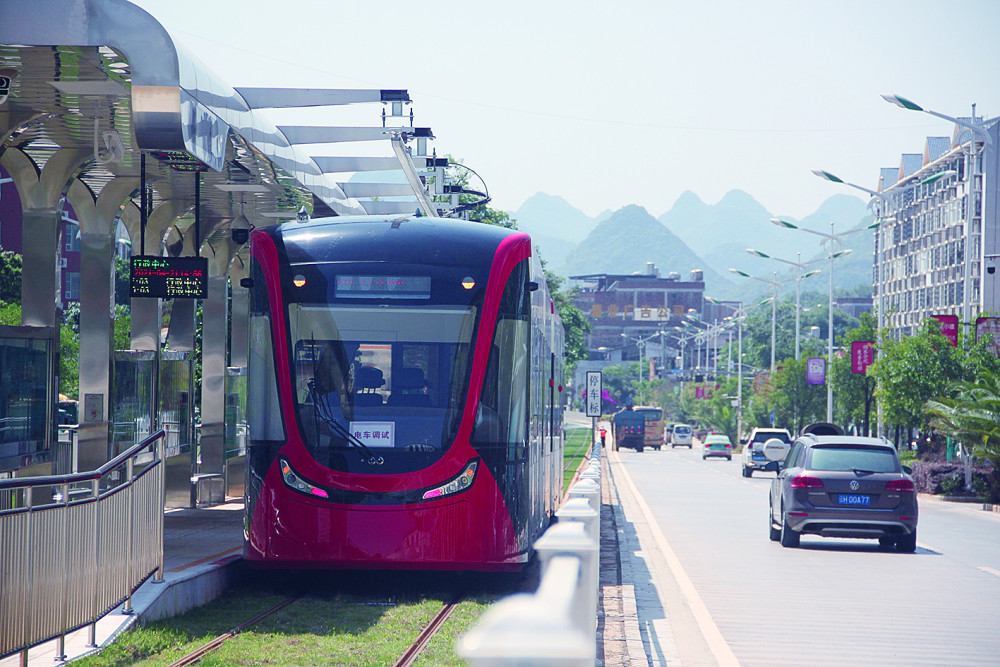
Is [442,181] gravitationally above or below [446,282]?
above

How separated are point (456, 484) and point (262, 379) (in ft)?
6.53

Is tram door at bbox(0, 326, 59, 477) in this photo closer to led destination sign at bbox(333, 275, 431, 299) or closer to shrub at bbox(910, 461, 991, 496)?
led destination sign at bbox(333, 275, 431, 299)

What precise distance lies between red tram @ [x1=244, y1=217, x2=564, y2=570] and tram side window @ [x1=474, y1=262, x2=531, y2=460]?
0.05ft

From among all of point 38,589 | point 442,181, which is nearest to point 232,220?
point 442,181

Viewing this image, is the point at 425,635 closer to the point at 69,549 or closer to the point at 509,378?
the point at 509,378

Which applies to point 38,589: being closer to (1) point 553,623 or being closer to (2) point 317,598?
(2) point 317,598

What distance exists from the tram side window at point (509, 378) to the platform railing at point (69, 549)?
113 inches

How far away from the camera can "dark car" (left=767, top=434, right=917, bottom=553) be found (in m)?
17.9

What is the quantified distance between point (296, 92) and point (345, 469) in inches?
210

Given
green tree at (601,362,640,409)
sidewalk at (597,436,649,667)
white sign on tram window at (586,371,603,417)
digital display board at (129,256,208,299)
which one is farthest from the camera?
green tree at (601,362,640,409)

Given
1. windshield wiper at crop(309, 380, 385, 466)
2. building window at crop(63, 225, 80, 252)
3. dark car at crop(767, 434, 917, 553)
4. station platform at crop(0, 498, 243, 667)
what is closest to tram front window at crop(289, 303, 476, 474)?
windshield wiper at crop(309, 380, 385, 466)

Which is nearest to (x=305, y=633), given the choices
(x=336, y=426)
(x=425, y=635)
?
(x=425, y=635)

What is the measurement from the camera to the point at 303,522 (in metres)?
11.6

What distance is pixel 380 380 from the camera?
38.6 ft
